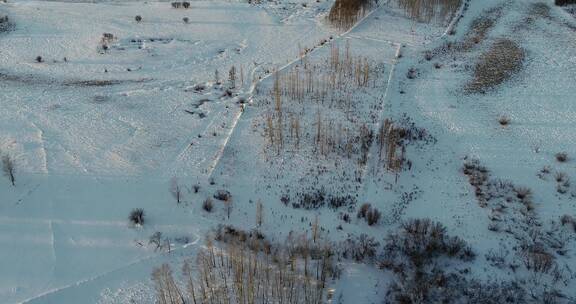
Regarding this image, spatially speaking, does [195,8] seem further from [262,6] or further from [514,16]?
[514,16]

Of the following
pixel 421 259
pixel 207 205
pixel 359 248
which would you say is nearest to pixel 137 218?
pixel 207 205

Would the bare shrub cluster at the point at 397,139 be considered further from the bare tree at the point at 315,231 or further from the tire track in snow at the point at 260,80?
the tire track in snow at the point at 260,80

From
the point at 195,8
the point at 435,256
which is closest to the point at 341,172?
the point at 435,256

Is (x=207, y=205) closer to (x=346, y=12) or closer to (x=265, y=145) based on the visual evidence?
(x=265, y=145)

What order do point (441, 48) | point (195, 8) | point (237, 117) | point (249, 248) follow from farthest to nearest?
point (195, 8) → point (441, 48) → point (237, 117) → point (249, 248)

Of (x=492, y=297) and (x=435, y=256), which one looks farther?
(x=435, y=256)
